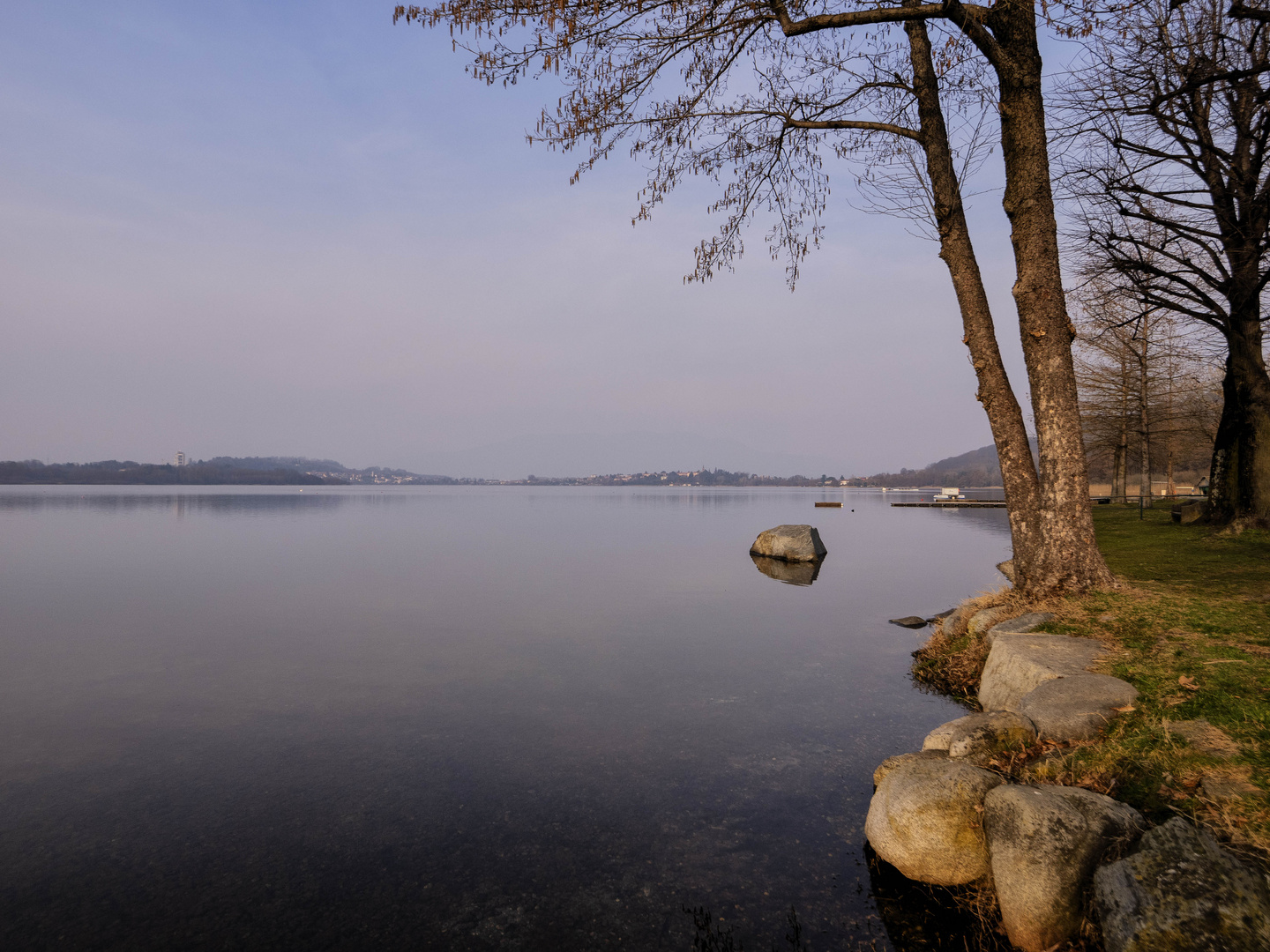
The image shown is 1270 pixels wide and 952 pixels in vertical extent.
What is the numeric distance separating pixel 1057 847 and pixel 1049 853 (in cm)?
6

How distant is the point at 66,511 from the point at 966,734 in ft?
193

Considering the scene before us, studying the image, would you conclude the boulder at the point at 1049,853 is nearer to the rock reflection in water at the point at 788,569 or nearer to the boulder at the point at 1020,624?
the boulder at the point at 1020,624

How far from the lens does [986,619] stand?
9773mm

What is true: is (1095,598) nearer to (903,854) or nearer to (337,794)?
(903,854)

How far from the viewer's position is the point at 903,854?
15.6 ft

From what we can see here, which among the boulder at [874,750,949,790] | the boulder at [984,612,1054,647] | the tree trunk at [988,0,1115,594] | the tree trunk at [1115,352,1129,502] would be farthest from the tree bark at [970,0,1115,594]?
the tree trunk at [1115,352,1129,502]

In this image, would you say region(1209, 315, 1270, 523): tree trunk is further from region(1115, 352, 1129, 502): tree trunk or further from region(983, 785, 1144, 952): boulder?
region(1115, 352, 1129, 502): tree trunk

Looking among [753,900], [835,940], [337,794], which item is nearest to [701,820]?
[753,900]

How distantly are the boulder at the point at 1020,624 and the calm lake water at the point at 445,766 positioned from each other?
45.2 inches

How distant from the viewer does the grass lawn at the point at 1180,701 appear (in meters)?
4.31

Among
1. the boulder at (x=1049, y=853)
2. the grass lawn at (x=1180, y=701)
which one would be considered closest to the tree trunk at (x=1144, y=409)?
the grass lawn at (x=1180, y=701)

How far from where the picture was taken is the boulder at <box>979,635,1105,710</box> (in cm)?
698

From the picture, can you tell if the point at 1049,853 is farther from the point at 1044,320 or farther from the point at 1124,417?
the point at 1124,417

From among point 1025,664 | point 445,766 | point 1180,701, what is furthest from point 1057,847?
point 445,766
